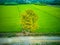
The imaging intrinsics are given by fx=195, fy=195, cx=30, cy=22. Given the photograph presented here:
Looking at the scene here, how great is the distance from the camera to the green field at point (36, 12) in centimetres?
259

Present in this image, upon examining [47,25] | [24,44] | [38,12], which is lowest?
[24,44]

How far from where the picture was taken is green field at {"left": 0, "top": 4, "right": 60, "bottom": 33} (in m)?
2.59

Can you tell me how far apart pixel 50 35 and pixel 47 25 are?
0.14 meters

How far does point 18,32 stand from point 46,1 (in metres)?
0.56

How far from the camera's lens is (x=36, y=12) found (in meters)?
2.62

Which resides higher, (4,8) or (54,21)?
(4,8)

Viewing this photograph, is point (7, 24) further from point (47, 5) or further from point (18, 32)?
point (47, 5)

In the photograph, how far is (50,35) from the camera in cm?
261

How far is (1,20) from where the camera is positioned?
102 inches

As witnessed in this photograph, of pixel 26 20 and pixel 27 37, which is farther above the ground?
pixel 26 20

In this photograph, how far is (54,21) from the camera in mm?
2625

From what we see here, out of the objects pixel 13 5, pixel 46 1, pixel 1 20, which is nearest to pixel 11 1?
pixel 13 5

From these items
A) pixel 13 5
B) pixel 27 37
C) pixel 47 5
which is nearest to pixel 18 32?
pixel 27 37

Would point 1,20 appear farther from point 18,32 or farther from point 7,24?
point 18,32
